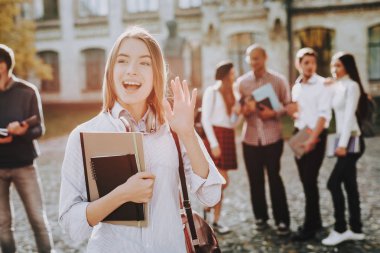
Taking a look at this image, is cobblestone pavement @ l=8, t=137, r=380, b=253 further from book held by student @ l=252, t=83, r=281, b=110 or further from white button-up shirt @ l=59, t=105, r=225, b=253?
white button-up shirt @ l=59, t=105, r=225, b=253

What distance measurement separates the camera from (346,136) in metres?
4.27

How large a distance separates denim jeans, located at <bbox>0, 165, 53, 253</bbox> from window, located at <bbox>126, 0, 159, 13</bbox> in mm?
18610

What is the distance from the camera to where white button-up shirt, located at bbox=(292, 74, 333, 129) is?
4453 mm

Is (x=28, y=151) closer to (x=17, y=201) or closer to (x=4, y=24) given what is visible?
(x=17, y=201)

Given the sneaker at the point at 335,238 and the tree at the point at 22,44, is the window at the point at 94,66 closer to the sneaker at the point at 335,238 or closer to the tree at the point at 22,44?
the tree at the point at 22,44

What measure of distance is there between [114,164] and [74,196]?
0.70ft

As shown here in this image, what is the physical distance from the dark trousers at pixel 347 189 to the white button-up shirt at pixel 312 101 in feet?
1.39

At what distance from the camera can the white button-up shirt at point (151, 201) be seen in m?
1.67

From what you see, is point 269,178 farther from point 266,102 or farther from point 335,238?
point 335,238

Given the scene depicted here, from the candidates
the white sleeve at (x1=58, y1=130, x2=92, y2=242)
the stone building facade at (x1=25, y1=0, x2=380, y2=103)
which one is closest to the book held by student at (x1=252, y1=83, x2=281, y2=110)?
the white sleeve at (x1=58, y1=130, x2=92, y2=242)

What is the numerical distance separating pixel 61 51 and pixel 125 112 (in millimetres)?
21957

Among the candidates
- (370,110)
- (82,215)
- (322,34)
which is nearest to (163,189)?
(82,215)

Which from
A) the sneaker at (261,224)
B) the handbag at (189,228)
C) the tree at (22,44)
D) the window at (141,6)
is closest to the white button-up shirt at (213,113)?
the sneaker at (261,224)

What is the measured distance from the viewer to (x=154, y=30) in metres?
21.3
